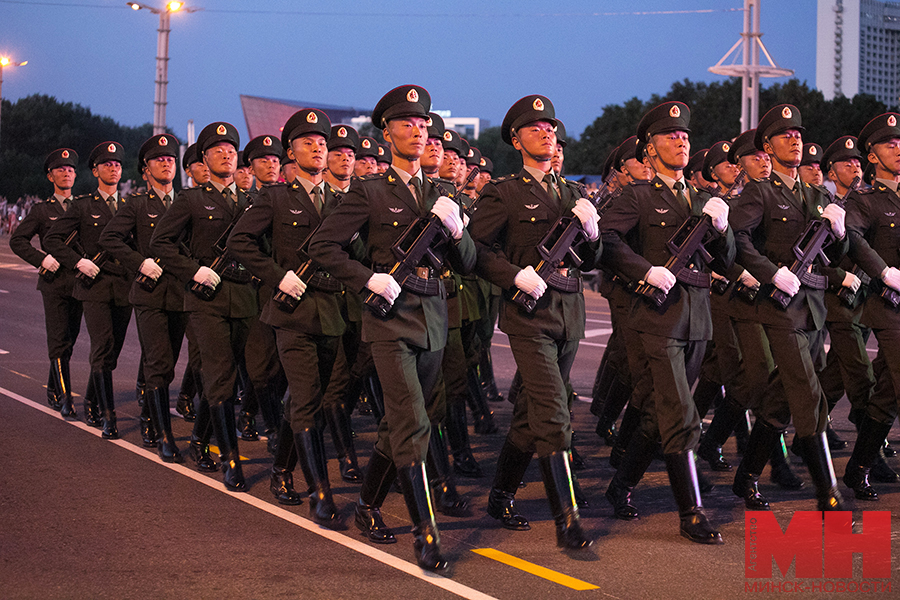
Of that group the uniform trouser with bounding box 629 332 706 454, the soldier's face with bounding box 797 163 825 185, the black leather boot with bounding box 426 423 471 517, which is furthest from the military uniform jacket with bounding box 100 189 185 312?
the soldier's face with bounding box 797 163 825 185

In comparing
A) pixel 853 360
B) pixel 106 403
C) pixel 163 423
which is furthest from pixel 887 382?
pixel 106 403

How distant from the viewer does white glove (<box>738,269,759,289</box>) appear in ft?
21.9

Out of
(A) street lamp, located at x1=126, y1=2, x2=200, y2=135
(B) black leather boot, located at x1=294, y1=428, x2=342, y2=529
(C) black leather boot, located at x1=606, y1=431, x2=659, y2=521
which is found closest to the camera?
(B) black leather boot, located at x1=294, y1=428, x2=342, y2=529

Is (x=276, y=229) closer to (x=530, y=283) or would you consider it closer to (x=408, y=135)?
(x=408, y=135)

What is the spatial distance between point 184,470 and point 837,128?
45.1 meters

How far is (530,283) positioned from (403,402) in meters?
0.91

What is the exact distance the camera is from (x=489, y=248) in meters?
6.14

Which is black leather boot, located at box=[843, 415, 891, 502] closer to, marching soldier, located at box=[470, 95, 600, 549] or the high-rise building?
marching soldier, located at box=[470, 95, 600, 549]

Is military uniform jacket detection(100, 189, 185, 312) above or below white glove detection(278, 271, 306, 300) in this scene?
above

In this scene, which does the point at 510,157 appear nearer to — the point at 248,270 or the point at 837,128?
the point at 837,128

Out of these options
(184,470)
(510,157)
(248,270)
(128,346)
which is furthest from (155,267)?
(510,157)

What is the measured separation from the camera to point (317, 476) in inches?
254

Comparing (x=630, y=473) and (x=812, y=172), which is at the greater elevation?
(x=812, y=172)

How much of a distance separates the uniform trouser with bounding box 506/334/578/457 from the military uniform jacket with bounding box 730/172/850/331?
51.0 inches
